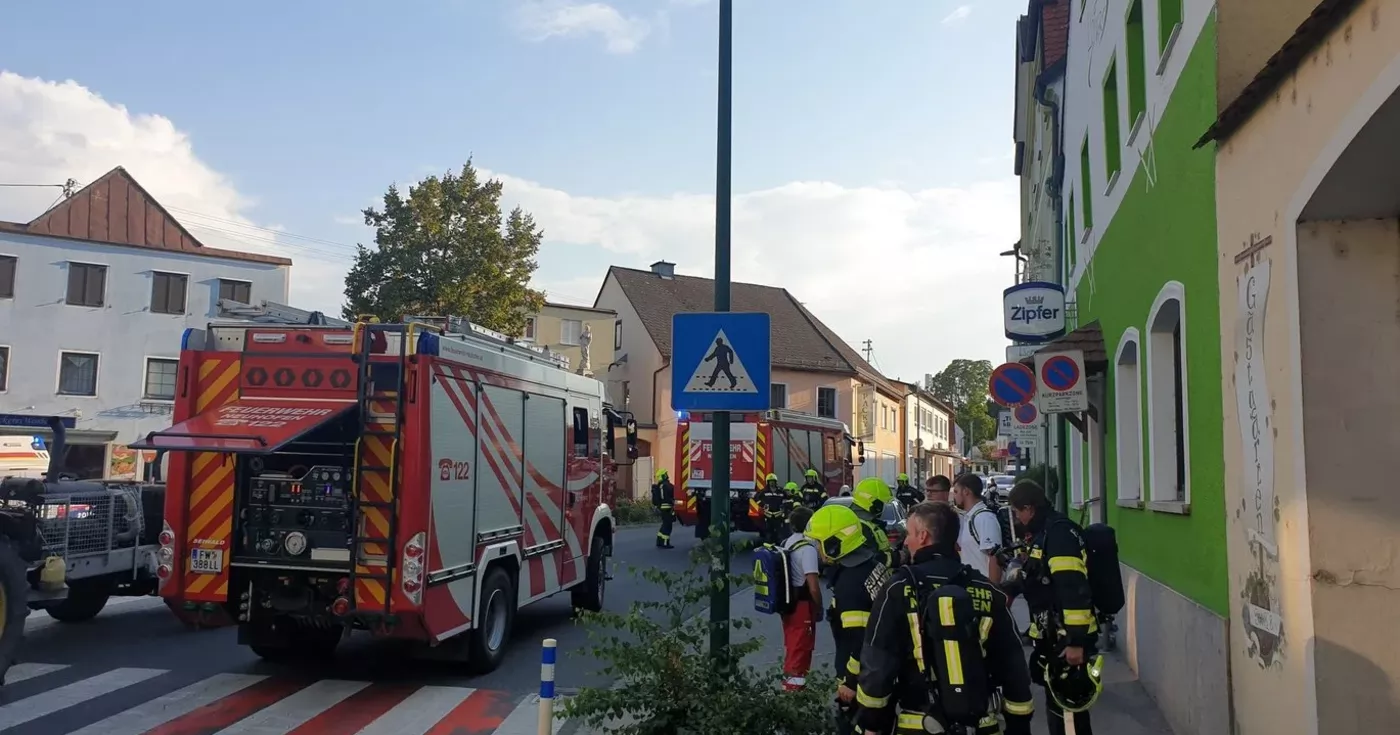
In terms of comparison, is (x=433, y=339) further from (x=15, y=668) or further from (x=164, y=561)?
(x=15, y=668)

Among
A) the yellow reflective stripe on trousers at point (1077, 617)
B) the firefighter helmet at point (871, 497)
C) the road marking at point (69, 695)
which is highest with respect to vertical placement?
the firefighter helmet at point (871, 497)

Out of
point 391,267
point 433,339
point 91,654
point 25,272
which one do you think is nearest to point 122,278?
point 25,272

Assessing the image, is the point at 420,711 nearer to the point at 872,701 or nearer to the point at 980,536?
the point at 980,536

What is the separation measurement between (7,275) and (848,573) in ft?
114

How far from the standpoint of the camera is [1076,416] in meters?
11.9

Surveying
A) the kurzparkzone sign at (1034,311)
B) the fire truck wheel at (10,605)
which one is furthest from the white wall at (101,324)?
the fire truck wheel at (10,605)

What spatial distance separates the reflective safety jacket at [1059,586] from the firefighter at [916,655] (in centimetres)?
164

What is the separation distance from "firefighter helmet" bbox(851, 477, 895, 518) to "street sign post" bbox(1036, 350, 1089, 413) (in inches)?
122

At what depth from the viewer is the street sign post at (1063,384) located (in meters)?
9.85

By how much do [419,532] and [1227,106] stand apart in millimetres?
6072

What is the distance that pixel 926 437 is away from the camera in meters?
68.6

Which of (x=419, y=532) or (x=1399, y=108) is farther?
(x=419, y=532)

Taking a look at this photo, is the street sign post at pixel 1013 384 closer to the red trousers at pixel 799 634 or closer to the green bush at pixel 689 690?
the red trousers at pixel 799 634

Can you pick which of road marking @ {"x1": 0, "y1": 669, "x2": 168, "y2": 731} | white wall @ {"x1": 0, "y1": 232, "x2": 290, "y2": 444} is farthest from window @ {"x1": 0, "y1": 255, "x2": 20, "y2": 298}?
road marking @ {"x1": 0, "y1": 669, "x2": 168, "y2": 731}
